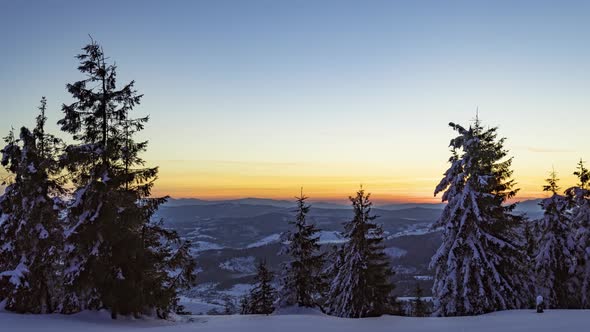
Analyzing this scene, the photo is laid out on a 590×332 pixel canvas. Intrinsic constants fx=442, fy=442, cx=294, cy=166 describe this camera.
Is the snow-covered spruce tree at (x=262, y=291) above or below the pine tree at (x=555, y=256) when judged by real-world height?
below

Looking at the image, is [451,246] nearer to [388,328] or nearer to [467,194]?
[467,194]

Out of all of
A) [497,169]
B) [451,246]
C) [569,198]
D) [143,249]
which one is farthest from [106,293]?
[569,198]

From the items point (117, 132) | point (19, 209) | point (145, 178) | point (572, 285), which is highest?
point (117, 132)

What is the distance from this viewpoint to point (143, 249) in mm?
21750

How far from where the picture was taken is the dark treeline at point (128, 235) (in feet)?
69.1

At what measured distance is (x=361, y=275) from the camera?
1131 inches

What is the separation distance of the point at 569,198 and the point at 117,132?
1204 inches

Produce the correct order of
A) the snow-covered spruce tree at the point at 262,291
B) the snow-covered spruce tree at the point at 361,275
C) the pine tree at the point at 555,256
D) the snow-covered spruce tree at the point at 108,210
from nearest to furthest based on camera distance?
the snow-covered spruce tree at the point at 108,210, the snow-covered spruce tree at the point at 361,275, the pine tree at the point at 555,256, the snow-covered spruce tree at the point at 262,291

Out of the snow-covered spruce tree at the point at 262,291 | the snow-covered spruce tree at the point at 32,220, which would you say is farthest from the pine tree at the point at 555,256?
the snow-covered spruce tree at the point at 32,220

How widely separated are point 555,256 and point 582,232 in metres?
3.18

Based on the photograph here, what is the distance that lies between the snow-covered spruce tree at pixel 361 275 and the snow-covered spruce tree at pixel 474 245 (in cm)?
397

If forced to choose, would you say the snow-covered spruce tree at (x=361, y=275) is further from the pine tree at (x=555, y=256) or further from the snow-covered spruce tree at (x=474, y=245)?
the pine tree at (x=555, y=256)

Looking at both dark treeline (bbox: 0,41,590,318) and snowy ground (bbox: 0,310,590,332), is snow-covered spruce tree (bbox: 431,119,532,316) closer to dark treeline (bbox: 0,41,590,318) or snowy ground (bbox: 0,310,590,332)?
dark treeline (bbox: 0,41,590,318)

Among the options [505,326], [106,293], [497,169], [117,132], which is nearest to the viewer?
[505,326]
